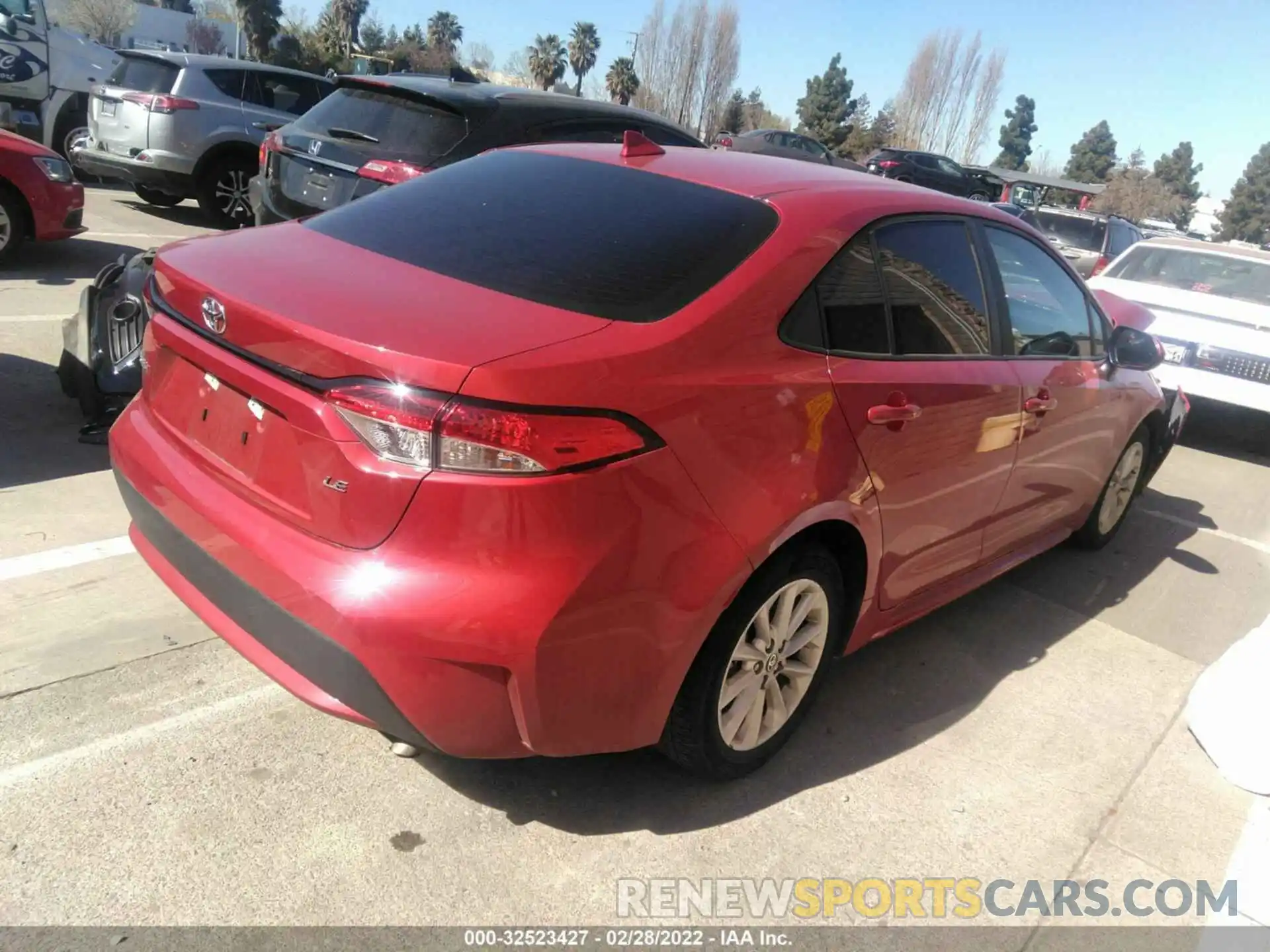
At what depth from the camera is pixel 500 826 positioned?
2.59 metres

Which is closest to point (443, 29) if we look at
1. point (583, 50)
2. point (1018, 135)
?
point (583, 50)

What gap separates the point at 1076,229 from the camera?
15.2 m

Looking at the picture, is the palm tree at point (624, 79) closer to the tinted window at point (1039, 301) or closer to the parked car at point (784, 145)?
the parked car at point (784, 145)

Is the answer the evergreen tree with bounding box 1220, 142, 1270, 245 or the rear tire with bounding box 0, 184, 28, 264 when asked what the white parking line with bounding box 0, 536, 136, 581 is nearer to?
the rear tire with bounding box 0, 184, 28, 264

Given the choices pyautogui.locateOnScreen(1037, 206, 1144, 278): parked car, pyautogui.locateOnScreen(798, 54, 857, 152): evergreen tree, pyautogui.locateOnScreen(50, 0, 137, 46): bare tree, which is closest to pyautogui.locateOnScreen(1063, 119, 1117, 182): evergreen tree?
pyautogui.locateOnScreen(798, 54, 857, 152): evergreen tree

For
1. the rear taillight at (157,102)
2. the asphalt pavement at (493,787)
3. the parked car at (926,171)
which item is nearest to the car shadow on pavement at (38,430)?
the asphalt pavement at (493,787)

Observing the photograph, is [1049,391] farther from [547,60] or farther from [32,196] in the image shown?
[547,60]

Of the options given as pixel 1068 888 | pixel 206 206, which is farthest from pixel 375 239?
pixel 206 206

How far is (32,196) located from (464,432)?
6.88m

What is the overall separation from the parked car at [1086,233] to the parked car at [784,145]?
8.38m

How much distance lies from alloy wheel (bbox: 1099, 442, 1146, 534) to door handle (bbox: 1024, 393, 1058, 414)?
131 centimetres

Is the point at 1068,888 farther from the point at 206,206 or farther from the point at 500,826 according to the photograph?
the point at 206,206

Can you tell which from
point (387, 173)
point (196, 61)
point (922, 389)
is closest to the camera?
point (922, 389)

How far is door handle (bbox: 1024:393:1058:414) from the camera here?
3600 millimetres
